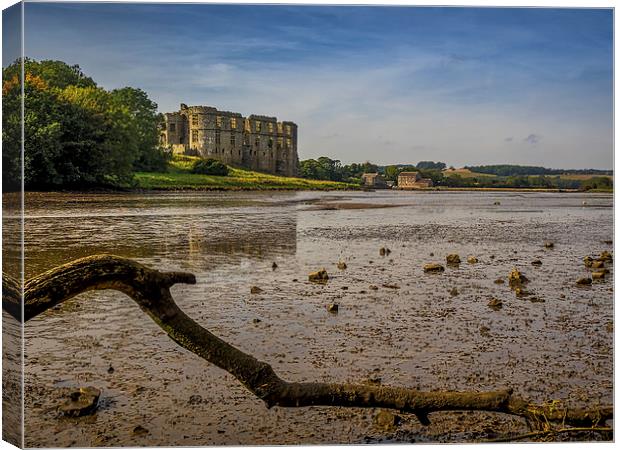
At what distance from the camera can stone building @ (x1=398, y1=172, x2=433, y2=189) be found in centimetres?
666

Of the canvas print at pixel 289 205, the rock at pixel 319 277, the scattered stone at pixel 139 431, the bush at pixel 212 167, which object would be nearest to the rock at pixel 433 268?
the canvas print at pixel 289 205

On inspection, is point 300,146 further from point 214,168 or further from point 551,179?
point 551,179

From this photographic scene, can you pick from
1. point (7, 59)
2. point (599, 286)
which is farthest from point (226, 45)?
point (599, 286)

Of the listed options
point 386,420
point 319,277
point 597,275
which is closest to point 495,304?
point 597,275

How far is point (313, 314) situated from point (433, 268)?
2406mm

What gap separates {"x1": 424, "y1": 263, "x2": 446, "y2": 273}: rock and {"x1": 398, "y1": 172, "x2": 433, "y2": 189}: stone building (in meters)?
2.06

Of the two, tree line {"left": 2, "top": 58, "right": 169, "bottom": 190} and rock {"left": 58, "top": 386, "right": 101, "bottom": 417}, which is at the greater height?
tree line {"left": 2, "top": 58, "right": 169, "bottom": 190}

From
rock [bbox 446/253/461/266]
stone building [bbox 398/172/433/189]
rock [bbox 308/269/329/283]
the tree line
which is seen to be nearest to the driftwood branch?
the tree line

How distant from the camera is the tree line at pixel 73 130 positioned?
4.85 metres

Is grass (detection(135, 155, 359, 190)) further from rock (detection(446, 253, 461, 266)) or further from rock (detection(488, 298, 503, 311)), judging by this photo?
rock (detection(446, 253, 461, 266))

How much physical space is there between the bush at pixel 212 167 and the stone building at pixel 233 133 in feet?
0.77

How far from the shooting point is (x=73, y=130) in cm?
647

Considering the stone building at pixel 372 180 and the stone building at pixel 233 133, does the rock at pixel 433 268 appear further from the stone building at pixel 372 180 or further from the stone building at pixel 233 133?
the stone building at pixel 233 133

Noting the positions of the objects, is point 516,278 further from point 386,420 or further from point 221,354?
point 221,354
